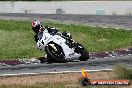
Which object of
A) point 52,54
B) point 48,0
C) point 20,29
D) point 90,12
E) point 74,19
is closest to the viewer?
point 52,54

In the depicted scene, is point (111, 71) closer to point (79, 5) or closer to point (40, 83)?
point (40, 83)

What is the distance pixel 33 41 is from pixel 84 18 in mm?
12403

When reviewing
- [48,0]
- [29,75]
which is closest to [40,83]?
[29,75]

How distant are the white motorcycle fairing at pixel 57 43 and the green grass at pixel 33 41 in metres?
2.94

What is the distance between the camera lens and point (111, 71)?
21.4 metres

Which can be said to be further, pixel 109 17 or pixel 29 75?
pixel 109 17

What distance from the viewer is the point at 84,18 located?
42.0 metres

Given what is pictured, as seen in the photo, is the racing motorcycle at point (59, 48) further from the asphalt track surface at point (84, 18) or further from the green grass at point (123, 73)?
the asphalt track surface at point (84, 18)

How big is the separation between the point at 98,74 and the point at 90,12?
24.0 m

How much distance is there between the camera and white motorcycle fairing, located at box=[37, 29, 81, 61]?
2284 centimetres

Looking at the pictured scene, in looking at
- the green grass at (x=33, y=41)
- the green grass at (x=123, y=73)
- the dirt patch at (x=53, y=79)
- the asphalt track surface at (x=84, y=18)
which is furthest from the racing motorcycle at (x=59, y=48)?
the asphalt track surface at (x=84, y=18)

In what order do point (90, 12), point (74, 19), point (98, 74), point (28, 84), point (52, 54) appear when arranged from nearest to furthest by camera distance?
point (28, 84)
point (98, 74)
point (52, 54)
point (74, 19)
point (90, 12)

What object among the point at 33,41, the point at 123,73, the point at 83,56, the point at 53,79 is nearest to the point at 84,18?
the point at 33,41

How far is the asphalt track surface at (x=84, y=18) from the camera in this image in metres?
38.3
